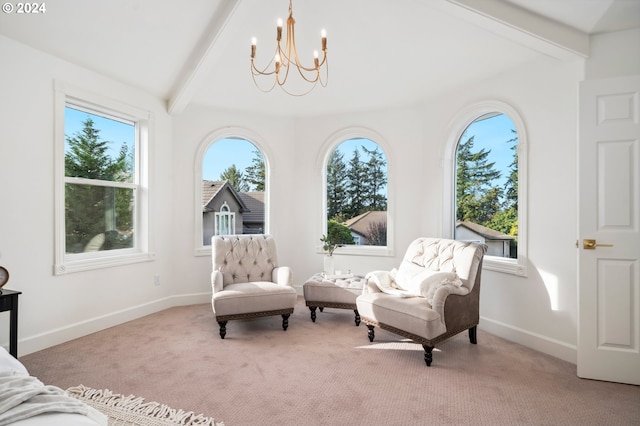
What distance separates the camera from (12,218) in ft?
9.77

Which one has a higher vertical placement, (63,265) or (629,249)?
(629,249)

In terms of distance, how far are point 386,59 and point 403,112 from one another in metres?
1.18

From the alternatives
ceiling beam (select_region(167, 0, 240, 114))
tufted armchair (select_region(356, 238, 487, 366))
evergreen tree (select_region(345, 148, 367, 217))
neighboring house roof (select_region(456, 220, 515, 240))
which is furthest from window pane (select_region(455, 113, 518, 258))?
ceiling beam (select_region(167, 0, 240, 114))

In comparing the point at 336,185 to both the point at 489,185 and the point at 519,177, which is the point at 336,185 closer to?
the point at 489,185

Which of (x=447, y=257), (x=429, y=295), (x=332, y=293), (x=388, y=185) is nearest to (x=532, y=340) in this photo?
(x=447, y=257)

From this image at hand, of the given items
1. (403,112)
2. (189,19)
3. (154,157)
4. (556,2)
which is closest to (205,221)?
(154,157)

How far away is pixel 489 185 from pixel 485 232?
52 centimetres

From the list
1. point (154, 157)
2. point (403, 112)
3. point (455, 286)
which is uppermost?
point (403, 112)

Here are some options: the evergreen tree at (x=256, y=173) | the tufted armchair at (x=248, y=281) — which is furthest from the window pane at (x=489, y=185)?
the evergreen tree at (x=256, y=173)

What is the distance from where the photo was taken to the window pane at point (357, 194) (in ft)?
16.9

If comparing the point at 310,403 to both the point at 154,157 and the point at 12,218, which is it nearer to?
the point at 12,218

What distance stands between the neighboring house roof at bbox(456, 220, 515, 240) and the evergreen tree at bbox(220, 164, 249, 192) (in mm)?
2976

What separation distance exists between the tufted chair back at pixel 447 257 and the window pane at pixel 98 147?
10.9 ft

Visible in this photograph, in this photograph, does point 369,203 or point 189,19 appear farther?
point 369,203
